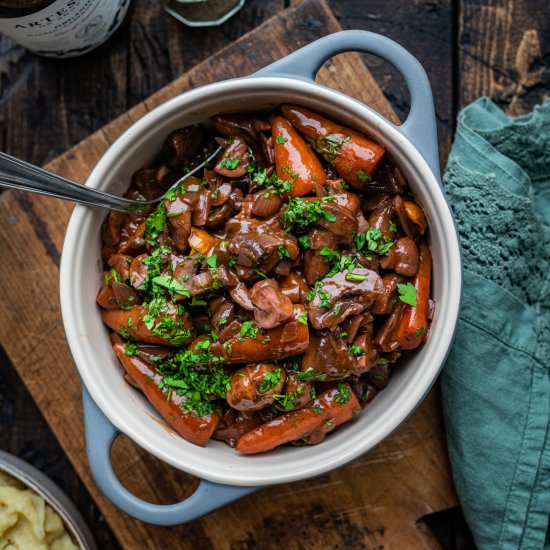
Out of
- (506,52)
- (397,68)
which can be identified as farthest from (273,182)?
(506,52)

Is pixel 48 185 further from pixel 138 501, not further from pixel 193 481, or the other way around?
pixel 193 481

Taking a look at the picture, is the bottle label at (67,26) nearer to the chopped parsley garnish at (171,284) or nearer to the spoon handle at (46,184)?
the spoon handle at (46,184)

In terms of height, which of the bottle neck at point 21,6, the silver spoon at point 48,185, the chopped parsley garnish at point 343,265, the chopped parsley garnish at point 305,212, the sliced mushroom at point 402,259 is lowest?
the sliced mushroom at point 402,259

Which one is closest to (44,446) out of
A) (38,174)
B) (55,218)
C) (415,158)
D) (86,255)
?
(55,218)

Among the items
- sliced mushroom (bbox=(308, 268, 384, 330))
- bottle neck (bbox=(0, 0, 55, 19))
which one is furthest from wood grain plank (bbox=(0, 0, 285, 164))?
sliced mushroom (bbox=(308, 268, 384, 330))

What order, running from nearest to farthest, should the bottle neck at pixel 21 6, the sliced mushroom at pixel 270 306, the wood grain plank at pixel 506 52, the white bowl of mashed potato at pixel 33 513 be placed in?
1. the sliced mushroom at pixel 270 306
2. the bottle neck at pixel 21 6
3. the white bowl of mashed potato at pixel 33 513
4. the wood grain plank at pixel 506 52

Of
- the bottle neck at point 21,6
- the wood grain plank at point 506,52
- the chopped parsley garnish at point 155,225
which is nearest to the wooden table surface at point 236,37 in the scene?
the wood grain plank at point 506,52

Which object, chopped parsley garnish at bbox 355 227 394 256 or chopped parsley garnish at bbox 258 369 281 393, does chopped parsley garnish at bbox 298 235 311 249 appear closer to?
chopped parsley garnish at bbox 355 227 394 256
